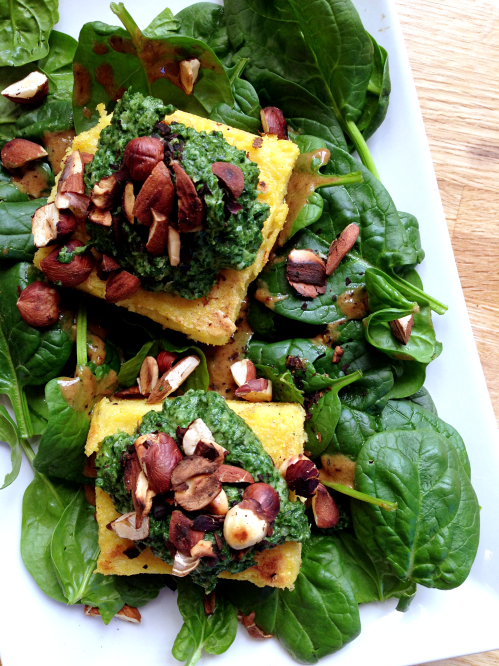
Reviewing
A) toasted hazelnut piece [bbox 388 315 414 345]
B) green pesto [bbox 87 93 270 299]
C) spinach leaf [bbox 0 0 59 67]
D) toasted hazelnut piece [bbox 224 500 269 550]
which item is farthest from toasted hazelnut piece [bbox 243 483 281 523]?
spinach leaf [bbox 0 0 59 67]

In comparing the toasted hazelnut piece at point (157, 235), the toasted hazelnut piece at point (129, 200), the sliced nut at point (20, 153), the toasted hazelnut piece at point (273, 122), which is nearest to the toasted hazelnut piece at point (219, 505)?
the toasted hazelnut piece at point (157, 235)

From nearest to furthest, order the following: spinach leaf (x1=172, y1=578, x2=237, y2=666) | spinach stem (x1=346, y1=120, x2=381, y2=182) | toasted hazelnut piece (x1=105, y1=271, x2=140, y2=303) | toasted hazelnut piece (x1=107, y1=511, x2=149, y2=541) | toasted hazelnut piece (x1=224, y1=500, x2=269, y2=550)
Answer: toasted hazelnut piece (x1=224, y1=500, x2=269, y2=550)
toasted hazelnut piece (x1=107, y1=511, x2=149, y2=541)
toasted hazelnut piece (x1=105, y1=271, x2=140, y2=303)
spinach leaf (x1=172, y1=578, x2=237, y2=666)
spinach stem (x1=346, y1=120, x2=381, y2=182)

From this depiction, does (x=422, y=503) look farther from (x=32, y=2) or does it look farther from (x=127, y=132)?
(x=32, y=2)

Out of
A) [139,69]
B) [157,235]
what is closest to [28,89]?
[139,69]

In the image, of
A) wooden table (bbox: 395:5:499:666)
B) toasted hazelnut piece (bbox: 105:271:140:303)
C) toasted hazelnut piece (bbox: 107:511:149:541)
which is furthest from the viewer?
wooden table (bbox: 395:5:499:666)

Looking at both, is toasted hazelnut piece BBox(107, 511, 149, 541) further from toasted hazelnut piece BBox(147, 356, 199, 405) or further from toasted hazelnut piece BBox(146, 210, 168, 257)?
toasted hazelnut piece BBox(146, 210, 168, 257)

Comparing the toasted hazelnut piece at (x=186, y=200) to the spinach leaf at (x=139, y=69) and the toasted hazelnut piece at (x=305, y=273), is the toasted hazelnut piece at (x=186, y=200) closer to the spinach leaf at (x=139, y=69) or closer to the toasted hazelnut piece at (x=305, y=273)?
the toasted hazelnut piece at (x=305, y=273)

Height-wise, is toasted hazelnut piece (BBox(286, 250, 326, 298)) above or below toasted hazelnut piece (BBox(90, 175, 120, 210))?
below
